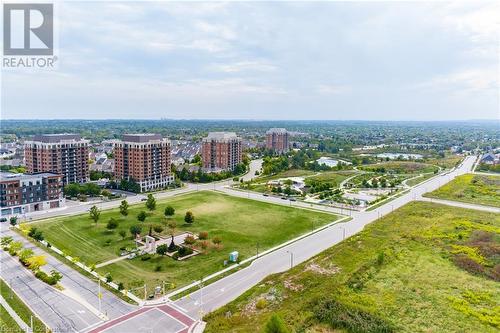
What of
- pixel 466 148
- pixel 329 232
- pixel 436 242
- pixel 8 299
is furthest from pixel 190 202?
pixel 466 148

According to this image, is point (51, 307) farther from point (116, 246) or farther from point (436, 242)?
point (436, 242)

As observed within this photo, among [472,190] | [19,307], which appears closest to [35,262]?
[19,307]

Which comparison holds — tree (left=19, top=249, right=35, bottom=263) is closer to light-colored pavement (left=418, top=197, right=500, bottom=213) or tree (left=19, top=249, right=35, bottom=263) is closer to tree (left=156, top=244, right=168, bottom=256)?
tree (left=156, top=244, right=168, bottom=256)

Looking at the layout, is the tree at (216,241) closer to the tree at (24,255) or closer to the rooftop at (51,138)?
the tree at (24,255)

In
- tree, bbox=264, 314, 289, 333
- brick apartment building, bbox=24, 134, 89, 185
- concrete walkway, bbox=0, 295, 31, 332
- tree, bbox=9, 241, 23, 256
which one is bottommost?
concrete walkway, bbox=0, 295, 31, 332

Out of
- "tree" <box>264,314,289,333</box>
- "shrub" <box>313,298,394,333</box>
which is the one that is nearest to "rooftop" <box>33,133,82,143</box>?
"shrub" <box>313,298,394,333</box>

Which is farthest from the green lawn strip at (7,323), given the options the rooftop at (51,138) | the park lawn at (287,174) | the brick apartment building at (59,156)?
the park lawn at (287,174)
